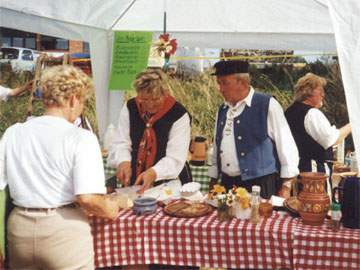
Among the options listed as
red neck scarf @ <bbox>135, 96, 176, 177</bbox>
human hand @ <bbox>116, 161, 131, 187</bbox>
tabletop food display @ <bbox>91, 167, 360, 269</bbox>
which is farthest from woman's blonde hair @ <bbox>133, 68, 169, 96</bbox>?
tabletop food display @ <bbox>91, 167, 360, 269</bbox>

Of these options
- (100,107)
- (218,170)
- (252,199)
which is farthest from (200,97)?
(252,199)

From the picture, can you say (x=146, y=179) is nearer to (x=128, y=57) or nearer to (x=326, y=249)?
(x=326, y=249)

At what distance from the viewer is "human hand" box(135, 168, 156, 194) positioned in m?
3.00

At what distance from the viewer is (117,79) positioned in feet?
15.7

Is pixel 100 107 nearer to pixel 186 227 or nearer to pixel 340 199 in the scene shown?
pixel 186 227

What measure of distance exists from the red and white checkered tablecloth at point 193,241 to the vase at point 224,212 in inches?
1.2

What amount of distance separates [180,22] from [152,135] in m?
1.94

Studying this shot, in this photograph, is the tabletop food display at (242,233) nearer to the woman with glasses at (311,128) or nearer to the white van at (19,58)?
the woman with glasses at (311,128)

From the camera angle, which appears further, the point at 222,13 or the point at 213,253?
the point at 222,13

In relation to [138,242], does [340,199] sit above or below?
above

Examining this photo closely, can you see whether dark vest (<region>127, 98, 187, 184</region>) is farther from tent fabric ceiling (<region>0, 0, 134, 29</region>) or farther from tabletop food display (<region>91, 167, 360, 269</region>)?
tent fabric ceiling (<region>0, 0, 134, 29</region>)

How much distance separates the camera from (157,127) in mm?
3256

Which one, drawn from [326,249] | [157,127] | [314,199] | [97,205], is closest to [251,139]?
[157,127]

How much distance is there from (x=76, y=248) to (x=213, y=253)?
0.70 meters
